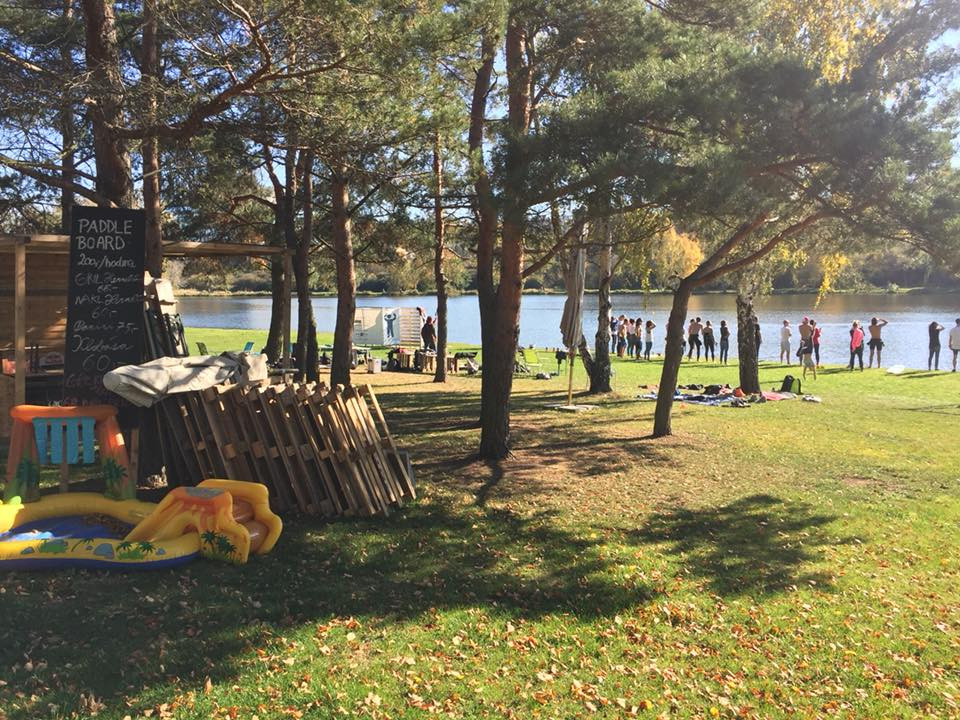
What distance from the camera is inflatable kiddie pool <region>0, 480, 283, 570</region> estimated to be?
5.11 meters

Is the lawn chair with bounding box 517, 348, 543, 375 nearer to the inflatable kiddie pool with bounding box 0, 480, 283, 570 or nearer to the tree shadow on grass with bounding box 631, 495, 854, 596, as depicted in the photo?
the tree shadow on grass with bounding box 631, 495, 854, 596

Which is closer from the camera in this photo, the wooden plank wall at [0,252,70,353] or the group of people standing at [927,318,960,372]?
the wooden plank wall at [0,252,70,353]

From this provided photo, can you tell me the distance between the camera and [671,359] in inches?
437

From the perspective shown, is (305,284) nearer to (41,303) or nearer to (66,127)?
(41,303)

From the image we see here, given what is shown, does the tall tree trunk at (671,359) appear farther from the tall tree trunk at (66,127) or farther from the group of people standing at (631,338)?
the group of people standing at (631,338)

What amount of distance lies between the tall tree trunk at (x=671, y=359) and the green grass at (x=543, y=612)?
2343 mm

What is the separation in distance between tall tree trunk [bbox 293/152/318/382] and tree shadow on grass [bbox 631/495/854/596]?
8.08 m

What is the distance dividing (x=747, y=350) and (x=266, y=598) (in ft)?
45.8

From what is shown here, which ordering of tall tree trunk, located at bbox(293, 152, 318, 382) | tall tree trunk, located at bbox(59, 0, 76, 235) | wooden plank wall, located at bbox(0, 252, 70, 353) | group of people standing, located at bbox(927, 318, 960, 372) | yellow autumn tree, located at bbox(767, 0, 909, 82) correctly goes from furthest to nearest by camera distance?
group of people standing, located at bbox(927, 318, 960, 372)
tall tree trunk, located at bbox(293, 152, 318, 382)
yellow autumn tree, located at bbox(767, 0, 909, 82)
wooden plank wall, located at bbox(0, 252, 70, 353)
tall tree trunk, located at bbox(59, 0, 76, 235)

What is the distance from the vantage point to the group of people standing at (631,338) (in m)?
28.5

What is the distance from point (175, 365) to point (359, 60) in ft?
10.6

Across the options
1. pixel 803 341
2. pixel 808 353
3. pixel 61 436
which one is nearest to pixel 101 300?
pixel 61 436

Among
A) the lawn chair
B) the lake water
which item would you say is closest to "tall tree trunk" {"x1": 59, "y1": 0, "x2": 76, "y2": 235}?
the lawn chair

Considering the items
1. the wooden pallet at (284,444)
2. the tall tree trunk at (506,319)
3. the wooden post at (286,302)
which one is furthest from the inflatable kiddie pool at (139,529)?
the wooden post at (286,302)
